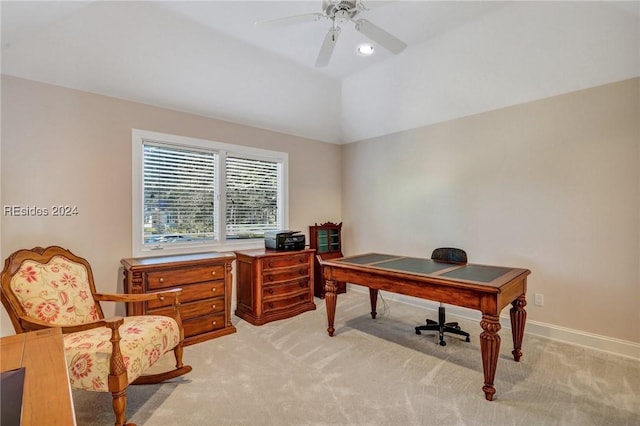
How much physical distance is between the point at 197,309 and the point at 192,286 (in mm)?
245

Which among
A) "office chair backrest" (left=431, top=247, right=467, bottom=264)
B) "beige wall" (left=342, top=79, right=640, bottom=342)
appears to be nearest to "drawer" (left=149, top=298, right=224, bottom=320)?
"office chair backrest" (left=431, top=247, right=467, bottom=264)

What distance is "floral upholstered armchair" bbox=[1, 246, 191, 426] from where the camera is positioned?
70.9 inches

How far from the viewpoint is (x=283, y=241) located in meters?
3.91

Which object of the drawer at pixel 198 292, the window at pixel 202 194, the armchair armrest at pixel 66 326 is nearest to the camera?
the armchair armrest at pixel 66 326

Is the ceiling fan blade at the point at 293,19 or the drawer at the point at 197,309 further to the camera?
the drawer at the point at 197,309

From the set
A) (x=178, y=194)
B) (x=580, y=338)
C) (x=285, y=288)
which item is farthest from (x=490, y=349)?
(x=178, y=194)

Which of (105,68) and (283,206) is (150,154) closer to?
(105,68)

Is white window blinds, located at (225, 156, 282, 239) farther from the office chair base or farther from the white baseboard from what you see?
the white baseboard

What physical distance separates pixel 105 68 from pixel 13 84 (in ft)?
2.31

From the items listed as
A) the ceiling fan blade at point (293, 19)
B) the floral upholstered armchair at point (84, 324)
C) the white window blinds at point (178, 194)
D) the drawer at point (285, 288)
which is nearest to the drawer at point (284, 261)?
the drawer at point (285, 288)

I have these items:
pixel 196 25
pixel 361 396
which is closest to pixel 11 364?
pixel 361 396

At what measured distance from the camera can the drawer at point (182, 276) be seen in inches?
111

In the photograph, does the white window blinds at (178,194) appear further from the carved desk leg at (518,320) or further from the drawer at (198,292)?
the carved desk leg at (518,320)

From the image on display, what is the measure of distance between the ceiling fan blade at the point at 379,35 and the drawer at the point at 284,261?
99.1 inches
